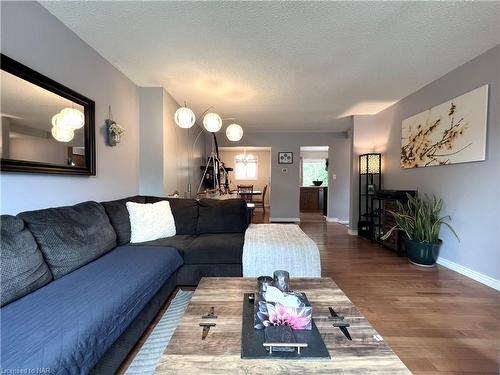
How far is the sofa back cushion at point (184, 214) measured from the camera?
2.82 meters

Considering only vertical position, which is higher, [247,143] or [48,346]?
[247,143]

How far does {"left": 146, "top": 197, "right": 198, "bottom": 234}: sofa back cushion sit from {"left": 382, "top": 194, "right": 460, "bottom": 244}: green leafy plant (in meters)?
2.73

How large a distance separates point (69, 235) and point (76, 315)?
2.58ft

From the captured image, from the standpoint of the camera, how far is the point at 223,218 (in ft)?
9.41

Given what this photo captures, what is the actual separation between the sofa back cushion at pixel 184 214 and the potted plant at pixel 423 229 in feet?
8.96

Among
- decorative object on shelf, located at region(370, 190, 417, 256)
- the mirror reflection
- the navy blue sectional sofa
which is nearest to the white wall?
decorative object on shelf, located at region(370, 190, 417, 256)

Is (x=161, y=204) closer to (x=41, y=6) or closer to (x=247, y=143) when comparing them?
(x=41, y=6)

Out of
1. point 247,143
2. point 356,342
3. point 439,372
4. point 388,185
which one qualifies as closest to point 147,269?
point 356,342

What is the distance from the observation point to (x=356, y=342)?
967mm

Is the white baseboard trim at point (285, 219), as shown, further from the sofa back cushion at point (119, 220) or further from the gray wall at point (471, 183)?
the sofa back cushion at point (119, 220)

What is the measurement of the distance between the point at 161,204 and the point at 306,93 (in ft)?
8.37

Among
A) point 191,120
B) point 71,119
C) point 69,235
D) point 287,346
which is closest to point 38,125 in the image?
point 71,119

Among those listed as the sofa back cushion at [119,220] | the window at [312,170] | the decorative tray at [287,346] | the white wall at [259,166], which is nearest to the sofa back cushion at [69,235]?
the sofa back cushion at [119,220]

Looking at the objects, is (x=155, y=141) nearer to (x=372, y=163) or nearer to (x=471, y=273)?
(x=372, y=163)
